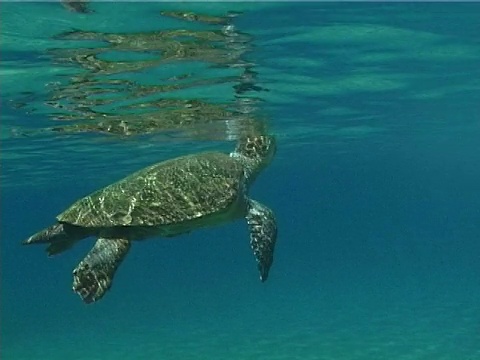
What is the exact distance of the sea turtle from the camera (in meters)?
9.81

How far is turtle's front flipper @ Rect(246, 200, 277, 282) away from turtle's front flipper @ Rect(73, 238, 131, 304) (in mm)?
2277

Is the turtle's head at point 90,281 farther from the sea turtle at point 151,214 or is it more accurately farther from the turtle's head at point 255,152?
the turtle's head at point 255,152

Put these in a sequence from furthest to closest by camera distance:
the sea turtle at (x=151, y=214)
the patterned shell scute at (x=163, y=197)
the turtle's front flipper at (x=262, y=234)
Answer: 1. the turtle's front flipper at (x=262, y=234)
2. the patterned shell scute at (x=163, y=197)
3. the sea turtle at (x=151, y=214)

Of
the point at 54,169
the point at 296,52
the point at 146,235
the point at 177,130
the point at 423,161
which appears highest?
the point at 296,52

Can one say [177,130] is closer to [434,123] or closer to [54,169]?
[434,123]

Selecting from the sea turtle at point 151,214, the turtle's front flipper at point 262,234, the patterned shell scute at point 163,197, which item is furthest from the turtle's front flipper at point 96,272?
the turtle's front flipper at point 262,234

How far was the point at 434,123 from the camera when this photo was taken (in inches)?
1378

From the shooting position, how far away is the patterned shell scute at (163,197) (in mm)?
10094

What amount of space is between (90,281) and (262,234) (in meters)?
3.08

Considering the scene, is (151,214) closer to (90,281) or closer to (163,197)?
(163,197)

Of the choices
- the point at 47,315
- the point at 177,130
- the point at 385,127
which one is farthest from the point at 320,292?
the point at 177,130

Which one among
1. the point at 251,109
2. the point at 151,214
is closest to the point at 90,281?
the point at 151,214

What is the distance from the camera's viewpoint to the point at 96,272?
9398 mm

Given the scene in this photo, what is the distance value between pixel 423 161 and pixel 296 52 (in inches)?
2320
